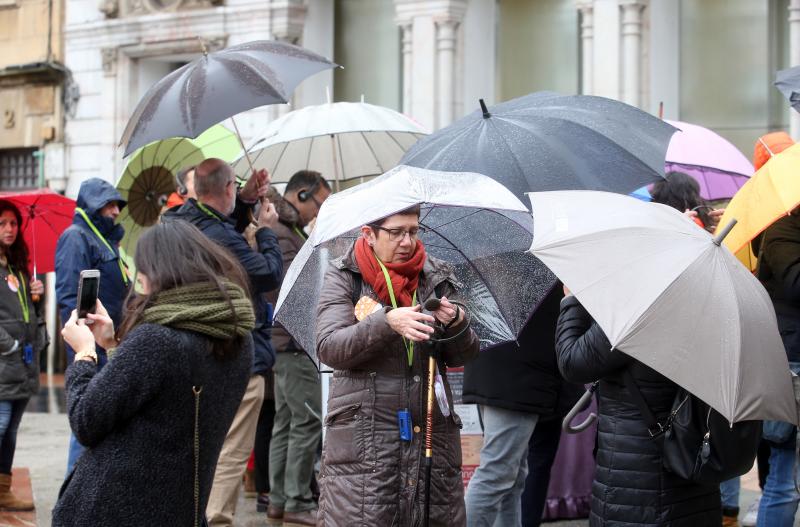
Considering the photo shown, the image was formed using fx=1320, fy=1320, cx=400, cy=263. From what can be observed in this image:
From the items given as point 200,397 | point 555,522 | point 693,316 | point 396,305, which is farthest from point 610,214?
point 555,522

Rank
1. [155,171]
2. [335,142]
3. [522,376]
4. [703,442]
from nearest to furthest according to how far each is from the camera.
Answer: [703,442] < [522,376] < [335,142] < [155,171]

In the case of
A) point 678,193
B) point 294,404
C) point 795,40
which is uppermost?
point 795,40

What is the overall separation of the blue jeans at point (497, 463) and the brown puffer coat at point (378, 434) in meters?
1.07

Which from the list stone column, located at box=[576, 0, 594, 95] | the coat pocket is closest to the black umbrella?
the coat pocket

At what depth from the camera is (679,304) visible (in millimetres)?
4258

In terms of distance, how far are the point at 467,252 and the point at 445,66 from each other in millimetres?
9886

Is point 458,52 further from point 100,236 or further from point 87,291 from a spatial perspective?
point 87,291

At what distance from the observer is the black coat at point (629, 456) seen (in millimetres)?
4730

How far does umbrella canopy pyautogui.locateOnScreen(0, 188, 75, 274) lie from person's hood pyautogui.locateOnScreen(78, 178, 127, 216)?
4.20 ft

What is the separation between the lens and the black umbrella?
5473 millimetres

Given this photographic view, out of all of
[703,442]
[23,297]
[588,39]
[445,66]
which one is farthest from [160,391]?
[445,66]

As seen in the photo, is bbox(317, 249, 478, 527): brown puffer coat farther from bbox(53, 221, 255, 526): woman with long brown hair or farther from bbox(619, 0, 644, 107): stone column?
bbox(619, 0, 644, 107): stone column

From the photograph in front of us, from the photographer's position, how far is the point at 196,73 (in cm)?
635

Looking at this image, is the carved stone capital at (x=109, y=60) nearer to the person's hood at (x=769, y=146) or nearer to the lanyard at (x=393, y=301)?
the person's hood at (x=769, y=146)
